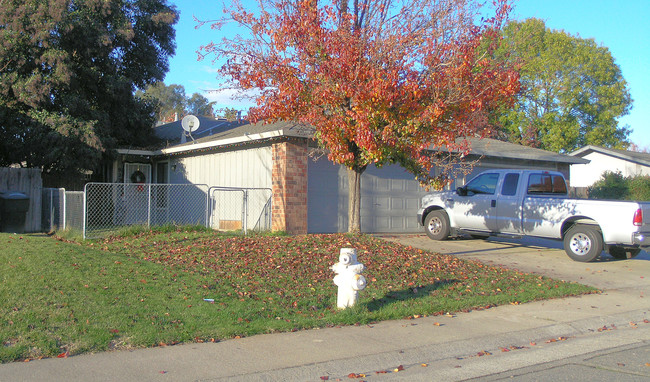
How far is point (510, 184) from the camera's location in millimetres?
13586

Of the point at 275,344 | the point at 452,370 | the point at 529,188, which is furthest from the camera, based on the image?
the point at 529,188

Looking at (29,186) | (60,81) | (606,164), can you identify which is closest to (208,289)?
(29,186)

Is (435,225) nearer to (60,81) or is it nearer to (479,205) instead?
(479,205)

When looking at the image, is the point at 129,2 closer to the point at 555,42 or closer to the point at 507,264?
the point at 507,264

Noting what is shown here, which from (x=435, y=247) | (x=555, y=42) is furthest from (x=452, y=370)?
(x=555, y=42)

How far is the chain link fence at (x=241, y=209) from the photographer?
14555 mm

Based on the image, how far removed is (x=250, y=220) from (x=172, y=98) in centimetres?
4852

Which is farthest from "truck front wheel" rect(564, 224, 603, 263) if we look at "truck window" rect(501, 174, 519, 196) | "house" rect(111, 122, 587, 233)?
"house" rect(111, 122, 587, 233)

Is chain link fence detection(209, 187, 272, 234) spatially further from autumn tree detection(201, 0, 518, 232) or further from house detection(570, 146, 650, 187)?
house detection(570, 146, 650, 187)

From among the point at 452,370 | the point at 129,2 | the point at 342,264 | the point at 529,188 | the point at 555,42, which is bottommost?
the point at 452,370

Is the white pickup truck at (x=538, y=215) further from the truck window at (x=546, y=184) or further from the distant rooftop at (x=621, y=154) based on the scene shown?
the distant rooftop at (x=621, y=154)

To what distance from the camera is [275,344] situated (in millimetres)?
6289

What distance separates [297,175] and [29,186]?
7.78m

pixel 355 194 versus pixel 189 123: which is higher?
pixel 189 123
